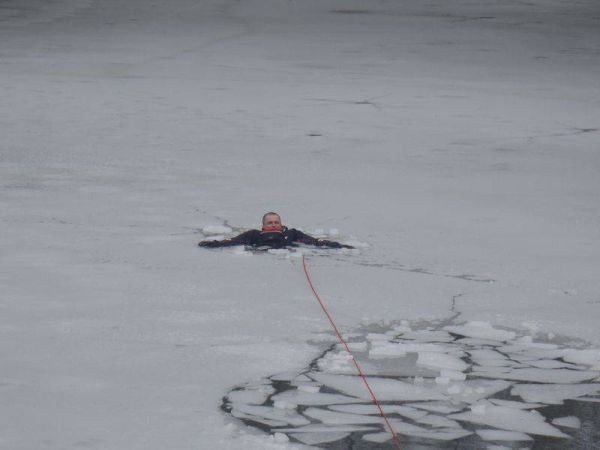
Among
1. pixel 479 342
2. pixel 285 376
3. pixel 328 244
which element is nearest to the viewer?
pixel 285 376

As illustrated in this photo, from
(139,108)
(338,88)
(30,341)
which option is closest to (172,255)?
(30,341)

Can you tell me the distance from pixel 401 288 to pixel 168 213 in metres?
2.07

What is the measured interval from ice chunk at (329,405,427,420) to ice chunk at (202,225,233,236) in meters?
2.92

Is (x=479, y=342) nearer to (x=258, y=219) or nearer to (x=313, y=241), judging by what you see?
(x=313, y=241)

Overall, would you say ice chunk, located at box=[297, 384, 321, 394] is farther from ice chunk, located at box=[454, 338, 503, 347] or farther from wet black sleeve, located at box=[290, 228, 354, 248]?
wet black sleeve, located at box=[290, 228, 354, 248]

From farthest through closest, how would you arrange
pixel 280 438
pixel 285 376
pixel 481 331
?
pixel 481 331
pixel 285 376
pixel 280 438

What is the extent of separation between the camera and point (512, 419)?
12.6 ft

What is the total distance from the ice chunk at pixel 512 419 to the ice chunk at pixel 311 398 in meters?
0.37

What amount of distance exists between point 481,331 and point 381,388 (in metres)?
0.89

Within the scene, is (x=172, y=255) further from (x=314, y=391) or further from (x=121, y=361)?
(x=314, y=391)

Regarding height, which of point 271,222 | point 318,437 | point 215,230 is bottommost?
point 318,437

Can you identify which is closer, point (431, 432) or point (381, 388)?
point (431, 432)

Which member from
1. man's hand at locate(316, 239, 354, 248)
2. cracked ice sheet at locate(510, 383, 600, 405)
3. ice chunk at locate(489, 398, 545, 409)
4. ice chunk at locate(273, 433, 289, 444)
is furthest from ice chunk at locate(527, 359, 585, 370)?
man's hand at locate(316, 239, 354, 248)

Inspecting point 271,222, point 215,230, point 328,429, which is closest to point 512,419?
point 328,429
